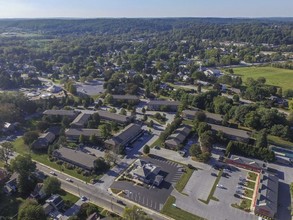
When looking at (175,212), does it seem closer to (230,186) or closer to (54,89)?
(230,186)

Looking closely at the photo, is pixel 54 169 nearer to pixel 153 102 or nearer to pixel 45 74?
pixel 153 102

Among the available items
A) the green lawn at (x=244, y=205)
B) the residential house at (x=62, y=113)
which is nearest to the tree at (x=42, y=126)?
the residential house at (x=62, y=113)

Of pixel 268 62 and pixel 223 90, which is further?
pixel 268 62

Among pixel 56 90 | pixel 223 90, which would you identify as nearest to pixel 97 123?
pixel 56 90

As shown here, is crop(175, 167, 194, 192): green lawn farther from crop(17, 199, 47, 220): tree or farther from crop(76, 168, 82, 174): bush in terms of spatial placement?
crop(17, 199, 47, 220): tree

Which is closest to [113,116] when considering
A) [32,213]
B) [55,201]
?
[55,201]

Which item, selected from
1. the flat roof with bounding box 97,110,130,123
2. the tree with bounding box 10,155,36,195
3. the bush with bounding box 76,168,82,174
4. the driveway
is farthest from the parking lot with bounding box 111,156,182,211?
the flat roof with bounding box 97,110,130,123
